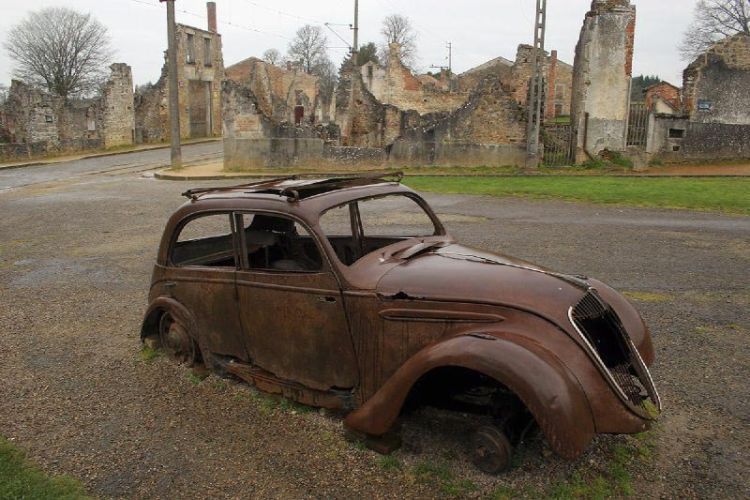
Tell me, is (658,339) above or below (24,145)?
below

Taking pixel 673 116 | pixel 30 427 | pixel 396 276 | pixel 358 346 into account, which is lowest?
pixel 30 427

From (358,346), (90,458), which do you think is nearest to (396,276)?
(358,346)

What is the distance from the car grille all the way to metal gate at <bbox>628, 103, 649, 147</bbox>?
774 inches

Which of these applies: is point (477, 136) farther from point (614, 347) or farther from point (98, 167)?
point (614, 347)

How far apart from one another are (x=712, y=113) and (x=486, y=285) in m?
22.7

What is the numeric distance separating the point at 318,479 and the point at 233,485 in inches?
17.7

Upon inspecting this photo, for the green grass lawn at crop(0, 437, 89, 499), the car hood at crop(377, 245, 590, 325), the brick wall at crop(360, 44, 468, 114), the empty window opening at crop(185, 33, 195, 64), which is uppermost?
the empty window opening at crop(185, 33, 195, 64)

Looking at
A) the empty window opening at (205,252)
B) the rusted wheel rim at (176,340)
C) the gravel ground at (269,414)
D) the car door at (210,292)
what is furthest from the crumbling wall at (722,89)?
the rusted wheel rim at (176,340)

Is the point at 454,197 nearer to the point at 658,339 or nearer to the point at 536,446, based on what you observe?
the point at 658,339

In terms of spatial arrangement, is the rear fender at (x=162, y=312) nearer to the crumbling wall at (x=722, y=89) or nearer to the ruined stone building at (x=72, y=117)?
the crumbling wall at (x=722, y=89)

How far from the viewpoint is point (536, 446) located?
11.0 feet

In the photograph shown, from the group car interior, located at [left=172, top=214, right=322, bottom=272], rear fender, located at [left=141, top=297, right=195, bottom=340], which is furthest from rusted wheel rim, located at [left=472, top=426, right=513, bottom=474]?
rear fender, located at [left=141, top=297, right=195, bottom=340]

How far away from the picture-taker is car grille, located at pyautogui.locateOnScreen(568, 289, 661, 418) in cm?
316

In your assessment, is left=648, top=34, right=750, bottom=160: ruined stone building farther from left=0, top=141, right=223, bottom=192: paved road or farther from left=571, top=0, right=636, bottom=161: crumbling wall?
left=0, top=141, right=223, bottom=192: paved road
